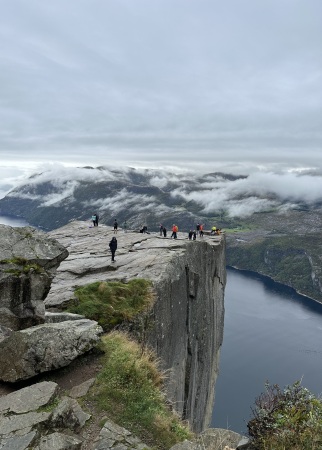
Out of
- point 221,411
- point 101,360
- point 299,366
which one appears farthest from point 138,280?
point 299,366

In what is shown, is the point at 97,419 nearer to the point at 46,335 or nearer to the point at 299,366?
the point at 46,335

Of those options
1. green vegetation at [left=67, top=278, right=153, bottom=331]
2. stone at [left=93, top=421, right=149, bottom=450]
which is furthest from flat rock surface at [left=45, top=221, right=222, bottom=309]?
stone at [left=93, top=421, right=149, bottom=450]

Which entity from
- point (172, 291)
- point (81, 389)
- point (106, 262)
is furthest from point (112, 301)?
point (106, 262)

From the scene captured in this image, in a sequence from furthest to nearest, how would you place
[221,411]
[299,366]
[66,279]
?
[299,366]
[221,411]
[66,279]

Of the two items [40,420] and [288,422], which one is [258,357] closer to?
[288,422]

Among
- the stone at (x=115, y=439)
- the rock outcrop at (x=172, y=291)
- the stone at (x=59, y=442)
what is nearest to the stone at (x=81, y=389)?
the stone at (x=115, y=439)

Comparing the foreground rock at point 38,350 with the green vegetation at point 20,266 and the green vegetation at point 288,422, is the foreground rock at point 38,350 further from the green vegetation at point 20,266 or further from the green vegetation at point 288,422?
the green vegetation at point 288,422

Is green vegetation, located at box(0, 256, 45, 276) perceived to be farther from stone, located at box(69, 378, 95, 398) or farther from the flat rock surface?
stone, located at box(69, 378, 95, 398)
